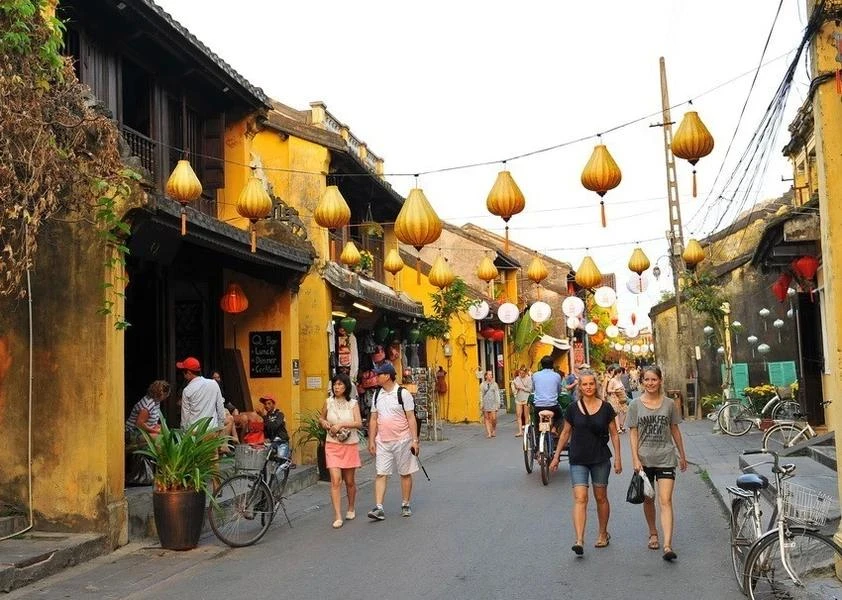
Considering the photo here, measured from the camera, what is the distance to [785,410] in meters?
19.2

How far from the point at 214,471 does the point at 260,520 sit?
0.79m

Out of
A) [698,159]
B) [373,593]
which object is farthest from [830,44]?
[373,593]

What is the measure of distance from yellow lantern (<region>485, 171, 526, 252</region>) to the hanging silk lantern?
1959 millimetres

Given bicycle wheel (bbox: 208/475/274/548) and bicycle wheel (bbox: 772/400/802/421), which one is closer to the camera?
bicycle wheel (bbox: 208/475/274/548)

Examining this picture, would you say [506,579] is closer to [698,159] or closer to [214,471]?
[214,471]

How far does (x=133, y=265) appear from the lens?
1287cm

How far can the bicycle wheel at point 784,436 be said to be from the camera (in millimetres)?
14935

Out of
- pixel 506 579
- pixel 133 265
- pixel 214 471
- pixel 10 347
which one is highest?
pixel 133 265

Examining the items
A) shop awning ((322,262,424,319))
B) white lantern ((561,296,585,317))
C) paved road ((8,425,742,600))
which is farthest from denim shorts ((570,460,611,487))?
white lantern ((561,296,585,317))

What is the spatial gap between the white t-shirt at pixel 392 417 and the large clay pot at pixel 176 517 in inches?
95.8

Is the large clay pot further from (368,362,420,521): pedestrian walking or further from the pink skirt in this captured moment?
(368,362,420,521): pedestrian walking

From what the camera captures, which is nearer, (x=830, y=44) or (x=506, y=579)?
(x=830, y=44)

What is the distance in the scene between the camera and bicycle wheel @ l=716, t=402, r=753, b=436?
20.5m

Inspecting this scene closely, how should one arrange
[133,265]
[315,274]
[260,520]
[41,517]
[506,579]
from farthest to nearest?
[315,274] → [133,265] → [260,520] → [41,517] → [506,579]
